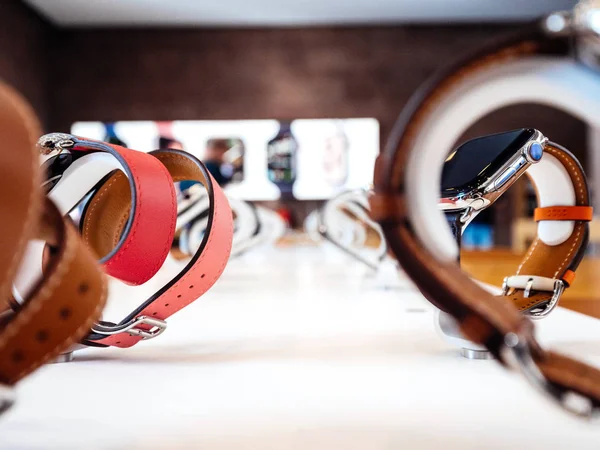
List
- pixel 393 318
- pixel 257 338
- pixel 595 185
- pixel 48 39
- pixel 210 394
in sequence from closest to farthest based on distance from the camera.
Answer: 1. pixel 210 394
2. pixel 257 338
3. pixel 393 318
4. pixel 595 185
5. pixel 48 39

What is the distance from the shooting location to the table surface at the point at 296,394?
0.30 m

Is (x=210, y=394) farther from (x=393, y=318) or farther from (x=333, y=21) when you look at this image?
(x=333, y=21)

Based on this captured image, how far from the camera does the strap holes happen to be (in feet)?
0.86

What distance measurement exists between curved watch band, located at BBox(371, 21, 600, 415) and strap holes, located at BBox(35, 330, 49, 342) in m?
0.17

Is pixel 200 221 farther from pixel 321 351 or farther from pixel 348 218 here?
pixel 321 351

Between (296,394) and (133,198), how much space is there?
19 cm

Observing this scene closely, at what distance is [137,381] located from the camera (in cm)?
41

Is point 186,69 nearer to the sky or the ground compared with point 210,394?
nearer to the sky

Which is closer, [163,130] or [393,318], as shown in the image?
[393,318]

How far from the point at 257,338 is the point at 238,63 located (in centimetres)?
508

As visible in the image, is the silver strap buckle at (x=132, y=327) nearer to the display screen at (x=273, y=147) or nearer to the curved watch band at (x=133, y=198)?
the curved watch band at (x=133, y=198)

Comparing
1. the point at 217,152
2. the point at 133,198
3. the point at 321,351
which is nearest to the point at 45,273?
the point at 133,198

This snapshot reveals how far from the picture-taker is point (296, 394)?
38 cm

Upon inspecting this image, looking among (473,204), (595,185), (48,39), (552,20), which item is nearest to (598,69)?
(552,20)
